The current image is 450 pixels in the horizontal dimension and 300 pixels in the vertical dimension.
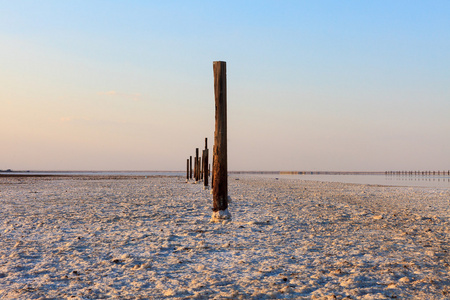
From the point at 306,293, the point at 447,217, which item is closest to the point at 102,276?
the point at 306,293

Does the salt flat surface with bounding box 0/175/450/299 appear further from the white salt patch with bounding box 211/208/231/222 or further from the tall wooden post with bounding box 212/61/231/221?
the tall wooden post with bounding box 212/61/231/221

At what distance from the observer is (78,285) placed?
430cm

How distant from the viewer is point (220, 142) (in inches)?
346

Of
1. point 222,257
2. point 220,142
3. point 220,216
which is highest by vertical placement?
point 220,142

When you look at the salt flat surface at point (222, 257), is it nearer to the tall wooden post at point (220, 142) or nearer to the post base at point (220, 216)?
the post base at point (220, 216)

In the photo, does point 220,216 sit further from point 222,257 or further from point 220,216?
point 222,257

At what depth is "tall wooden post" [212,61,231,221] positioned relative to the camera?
28.8ft

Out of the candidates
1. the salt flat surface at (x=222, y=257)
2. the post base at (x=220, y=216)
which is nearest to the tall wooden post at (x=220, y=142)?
the post base at (x=220, y=216)

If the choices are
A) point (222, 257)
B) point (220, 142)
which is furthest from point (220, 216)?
point (222, 257)

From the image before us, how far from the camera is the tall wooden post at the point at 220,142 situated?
28.8 feet

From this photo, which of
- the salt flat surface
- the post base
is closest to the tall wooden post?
the post base

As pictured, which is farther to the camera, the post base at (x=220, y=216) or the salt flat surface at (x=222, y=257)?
the post base at (x=220, y=216)

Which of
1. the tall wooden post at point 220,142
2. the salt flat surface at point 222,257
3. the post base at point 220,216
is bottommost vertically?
the salt flat surface at point 222,257

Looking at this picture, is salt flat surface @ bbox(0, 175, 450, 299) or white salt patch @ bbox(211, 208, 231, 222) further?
white salt patch @ bbox(211, 208, 231, 222)
